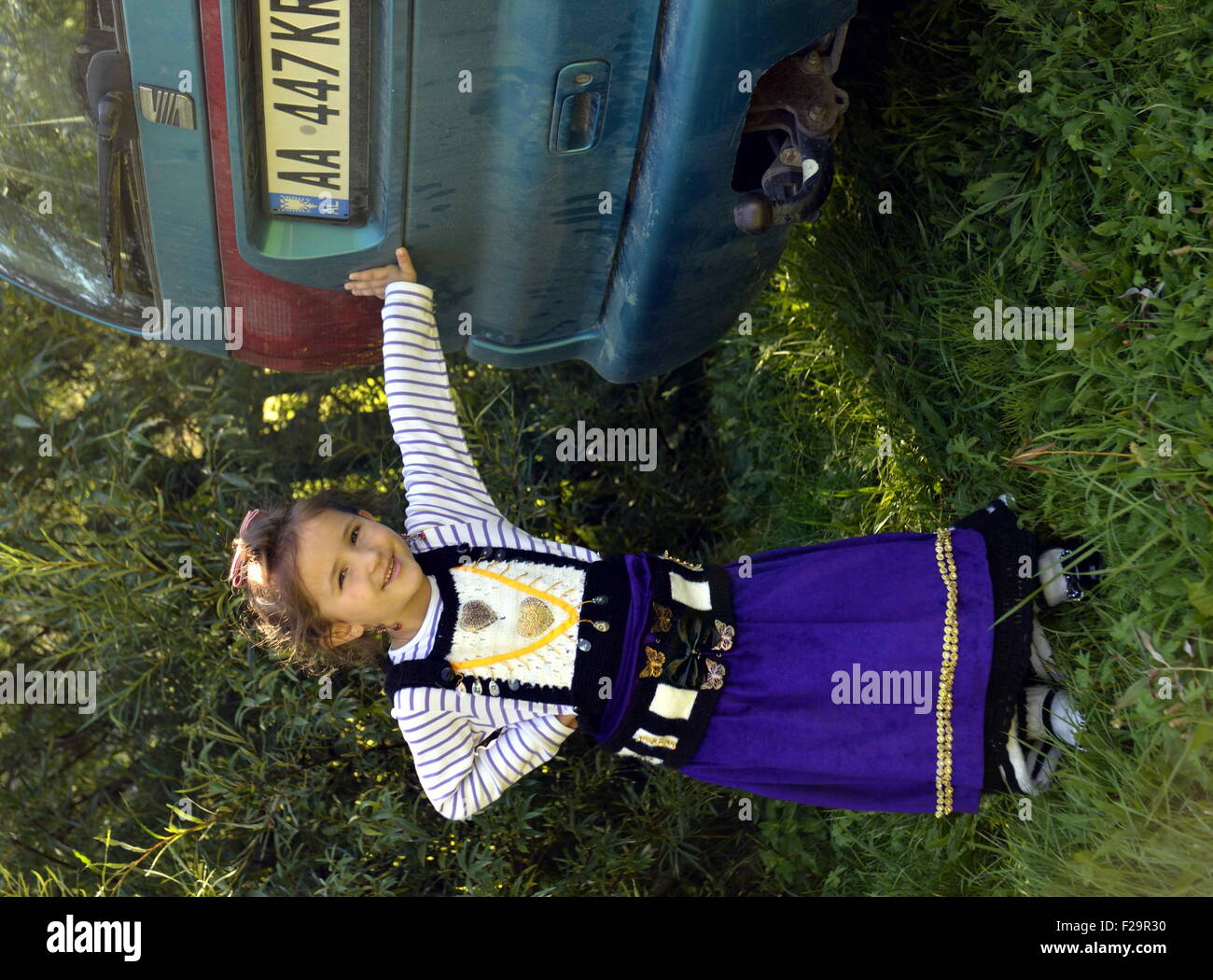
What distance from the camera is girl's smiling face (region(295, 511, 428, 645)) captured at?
210 cm

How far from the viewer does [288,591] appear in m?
2.15

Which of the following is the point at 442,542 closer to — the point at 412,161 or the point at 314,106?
the point at 412,161

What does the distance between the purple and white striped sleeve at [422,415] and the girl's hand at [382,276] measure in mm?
29

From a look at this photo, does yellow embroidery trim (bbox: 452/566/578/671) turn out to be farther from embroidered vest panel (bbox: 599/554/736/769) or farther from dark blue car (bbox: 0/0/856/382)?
dark blue car (bbox: 0/0/856/382)

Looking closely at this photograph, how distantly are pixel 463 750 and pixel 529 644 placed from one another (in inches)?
10.9

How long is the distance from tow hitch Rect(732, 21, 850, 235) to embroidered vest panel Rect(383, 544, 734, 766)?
2.76 feet

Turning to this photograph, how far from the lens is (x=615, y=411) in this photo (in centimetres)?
399

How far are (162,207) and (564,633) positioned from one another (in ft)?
4.17

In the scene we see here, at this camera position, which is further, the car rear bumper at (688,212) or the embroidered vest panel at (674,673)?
the embroidered vest panel at (674,673)

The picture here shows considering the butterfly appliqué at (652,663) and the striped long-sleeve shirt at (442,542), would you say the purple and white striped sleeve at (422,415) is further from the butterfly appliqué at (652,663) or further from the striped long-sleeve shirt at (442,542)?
the butterfly appliqué at (652,663)

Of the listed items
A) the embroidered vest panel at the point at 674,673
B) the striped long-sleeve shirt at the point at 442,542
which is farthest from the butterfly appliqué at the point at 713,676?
the striped long-sleeve shirt at the point at 442,542

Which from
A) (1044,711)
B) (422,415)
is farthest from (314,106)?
(1044,711)

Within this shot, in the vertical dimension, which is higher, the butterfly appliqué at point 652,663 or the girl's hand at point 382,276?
the girl's hand at point 382,276

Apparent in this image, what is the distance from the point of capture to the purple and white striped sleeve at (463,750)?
2.22 m
